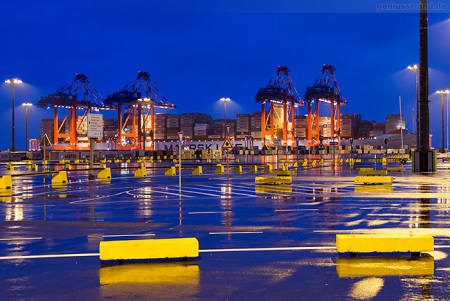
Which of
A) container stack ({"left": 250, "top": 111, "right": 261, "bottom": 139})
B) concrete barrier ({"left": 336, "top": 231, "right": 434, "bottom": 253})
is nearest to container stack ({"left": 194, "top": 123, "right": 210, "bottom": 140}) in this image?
container stack ({"left": 250, "top": 111, "right": 261, "bottom": 139})

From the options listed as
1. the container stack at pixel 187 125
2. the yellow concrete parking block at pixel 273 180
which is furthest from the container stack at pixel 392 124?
the yellow concrete parking block at pixel 273 180

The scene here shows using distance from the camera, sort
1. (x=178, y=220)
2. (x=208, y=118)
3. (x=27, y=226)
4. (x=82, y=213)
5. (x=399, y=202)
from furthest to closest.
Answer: (x=208, y=118)
(x=399, y=202)
(x=82, y=213)
(x=178, y=220)
(x=27, y=226)

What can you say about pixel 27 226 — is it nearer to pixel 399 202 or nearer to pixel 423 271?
pixel 423 271

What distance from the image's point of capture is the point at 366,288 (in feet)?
21.0

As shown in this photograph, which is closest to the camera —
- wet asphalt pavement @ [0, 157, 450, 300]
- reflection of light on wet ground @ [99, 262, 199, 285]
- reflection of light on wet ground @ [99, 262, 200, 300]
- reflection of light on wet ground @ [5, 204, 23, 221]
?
reflection of light on wet ground @ [99, 262, 200, 300]

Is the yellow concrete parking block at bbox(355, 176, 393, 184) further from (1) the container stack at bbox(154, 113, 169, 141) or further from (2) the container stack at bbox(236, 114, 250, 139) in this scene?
(1) the container stack at bbox(154, 113, 169, 141)

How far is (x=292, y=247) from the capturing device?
9.10 meters

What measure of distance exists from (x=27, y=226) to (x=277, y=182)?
617 inches

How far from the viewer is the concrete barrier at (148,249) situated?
780 centimetres

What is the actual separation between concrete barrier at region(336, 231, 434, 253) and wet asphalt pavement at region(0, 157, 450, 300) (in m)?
0.16

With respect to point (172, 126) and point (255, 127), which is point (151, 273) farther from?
point (172, 126)

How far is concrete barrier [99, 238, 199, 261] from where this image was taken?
7.80 m

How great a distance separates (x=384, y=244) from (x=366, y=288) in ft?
6.62

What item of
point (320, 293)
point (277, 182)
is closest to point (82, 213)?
point (320, 293)
